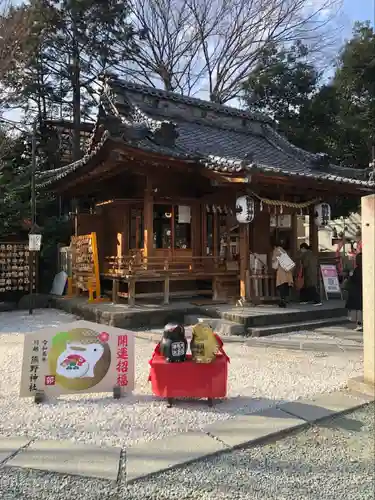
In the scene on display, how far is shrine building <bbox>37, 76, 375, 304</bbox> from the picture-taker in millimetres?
9414

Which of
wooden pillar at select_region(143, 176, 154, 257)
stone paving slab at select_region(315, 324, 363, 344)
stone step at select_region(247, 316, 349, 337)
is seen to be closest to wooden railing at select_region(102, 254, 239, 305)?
wooden pillar at select_region(143, 176, 154, 257)

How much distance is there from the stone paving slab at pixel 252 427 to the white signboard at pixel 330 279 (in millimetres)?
7149

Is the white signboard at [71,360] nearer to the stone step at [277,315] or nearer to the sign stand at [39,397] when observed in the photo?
the sign stand at [39,397]

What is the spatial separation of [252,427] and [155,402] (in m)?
1.15

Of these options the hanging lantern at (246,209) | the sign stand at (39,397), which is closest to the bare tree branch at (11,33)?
the hanging lantern at (246,209)

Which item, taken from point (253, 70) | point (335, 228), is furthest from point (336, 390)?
point (253, 70)

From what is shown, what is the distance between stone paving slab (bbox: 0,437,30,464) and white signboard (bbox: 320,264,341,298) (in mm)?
8816

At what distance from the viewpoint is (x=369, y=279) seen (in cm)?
471

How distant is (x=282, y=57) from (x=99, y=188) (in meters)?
15.1

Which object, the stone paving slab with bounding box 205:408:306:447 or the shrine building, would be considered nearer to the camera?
the stone paving slab with bounding box 205:408:306:447

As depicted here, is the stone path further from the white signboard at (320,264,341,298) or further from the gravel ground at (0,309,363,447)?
the white signboard at (320,264,341,298)

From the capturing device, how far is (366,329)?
15.6 ft

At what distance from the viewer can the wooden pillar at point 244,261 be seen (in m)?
9.71

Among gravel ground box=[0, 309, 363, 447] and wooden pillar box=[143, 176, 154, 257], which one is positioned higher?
wooden pillar box=[143, 176, 154, 257]
